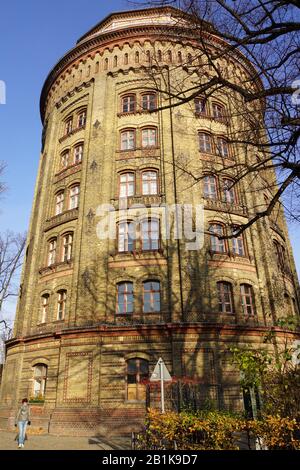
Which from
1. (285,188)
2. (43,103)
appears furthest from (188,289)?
(43,103)

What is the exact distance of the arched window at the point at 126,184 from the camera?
19.4m

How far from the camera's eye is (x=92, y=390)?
15.1 meters

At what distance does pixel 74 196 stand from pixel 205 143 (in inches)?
331

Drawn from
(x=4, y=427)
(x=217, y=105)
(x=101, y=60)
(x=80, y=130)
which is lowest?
(x=4, y=427)

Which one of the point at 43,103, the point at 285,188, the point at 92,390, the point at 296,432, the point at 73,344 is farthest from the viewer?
the point at 43,103

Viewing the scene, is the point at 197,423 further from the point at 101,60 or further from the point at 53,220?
the point at 101,60

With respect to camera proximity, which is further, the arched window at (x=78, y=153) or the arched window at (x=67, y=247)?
the arched window at (x=78, y=153)

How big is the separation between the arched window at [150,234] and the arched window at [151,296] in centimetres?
183

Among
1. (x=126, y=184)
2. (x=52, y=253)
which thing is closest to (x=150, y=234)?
(x=126, y=184)

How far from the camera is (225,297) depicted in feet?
57.5

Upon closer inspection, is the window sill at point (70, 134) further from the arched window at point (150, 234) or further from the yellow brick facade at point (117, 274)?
the arched window at point (150, 234)

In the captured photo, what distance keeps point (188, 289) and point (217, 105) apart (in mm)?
13290

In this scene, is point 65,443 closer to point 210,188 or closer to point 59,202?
point 59,202

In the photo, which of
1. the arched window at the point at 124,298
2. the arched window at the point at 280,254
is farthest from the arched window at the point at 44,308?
the arched window at the point at 280,254
